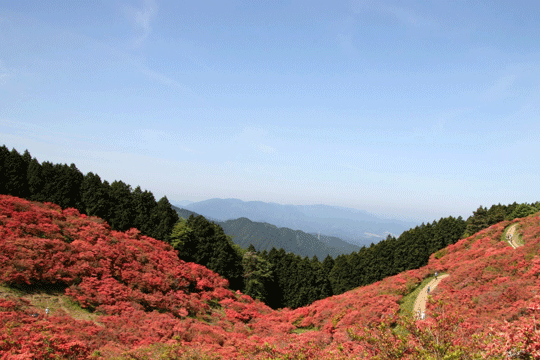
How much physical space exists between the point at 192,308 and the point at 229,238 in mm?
19883

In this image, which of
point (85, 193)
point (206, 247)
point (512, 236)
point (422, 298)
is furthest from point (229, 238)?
point (512, 236)

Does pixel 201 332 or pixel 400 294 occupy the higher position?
pixel 400 294

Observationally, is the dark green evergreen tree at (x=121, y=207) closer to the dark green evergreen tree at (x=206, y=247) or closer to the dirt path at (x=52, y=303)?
the dark green evergreen tree at (x=206, y=247)

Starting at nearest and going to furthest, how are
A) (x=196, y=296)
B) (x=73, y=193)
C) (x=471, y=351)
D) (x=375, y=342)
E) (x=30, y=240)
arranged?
(x=471, y=351) → (x=375, y=342) → (x=30, y=240) → (x=196, y=296) → (x=73, y=193)

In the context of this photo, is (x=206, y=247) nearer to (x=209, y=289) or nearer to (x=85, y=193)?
(x=209, y=289)

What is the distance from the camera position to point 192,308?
25.4m

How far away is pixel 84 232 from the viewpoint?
86.9ft

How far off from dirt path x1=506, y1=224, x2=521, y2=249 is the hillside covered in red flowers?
3.04ft

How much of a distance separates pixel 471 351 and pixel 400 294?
22908 millimetres

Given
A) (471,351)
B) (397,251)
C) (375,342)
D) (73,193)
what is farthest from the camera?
(397,251)

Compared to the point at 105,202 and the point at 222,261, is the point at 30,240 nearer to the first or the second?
the point at 105,202

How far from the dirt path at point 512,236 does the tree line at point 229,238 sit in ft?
43.3

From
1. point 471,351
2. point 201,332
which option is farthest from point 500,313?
point 201,332

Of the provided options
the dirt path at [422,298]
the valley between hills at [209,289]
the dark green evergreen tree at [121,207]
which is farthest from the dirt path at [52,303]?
the dirt path at [422,298]
